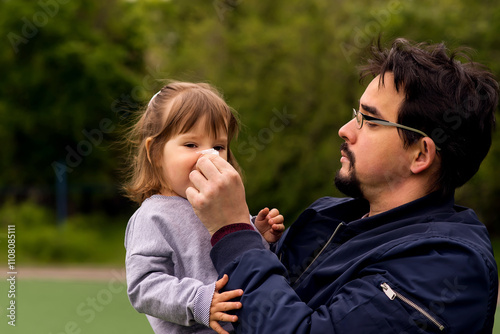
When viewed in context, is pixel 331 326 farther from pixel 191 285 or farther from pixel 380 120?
pixel 380 120

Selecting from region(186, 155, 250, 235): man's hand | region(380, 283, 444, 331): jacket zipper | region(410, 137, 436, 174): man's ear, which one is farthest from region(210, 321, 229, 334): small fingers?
region(410, 137, 436, 174): man's ear

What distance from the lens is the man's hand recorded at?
1.92 m

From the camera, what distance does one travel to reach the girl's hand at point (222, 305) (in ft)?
5.90

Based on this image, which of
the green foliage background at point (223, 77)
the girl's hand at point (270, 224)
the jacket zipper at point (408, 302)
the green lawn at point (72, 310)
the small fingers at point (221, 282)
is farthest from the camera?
the green foliage background at point (223, 77)

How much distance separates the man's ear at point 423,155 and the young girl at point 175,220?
0.63 m

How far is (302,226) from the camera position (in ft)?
7.91

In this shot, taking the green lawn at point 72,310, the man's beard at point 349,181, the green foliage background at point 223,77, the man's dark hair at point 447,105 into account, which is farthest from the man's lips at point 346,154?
the green foliage background at point 223,77

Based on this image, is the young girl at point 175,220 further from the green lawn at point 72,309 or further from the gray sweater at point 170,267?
the green lawn at point 72,309

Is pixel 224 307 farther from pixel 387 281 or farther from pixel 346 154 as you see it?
pixel 346 154

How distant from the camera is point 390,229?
202 cm

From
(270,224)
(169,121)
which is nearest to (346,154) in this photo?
(270,224)

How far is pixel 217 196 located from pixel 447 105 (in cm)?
81

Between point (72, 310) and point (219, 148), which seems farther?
point (72, 310)

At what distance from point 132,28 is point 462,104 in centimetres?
1434
